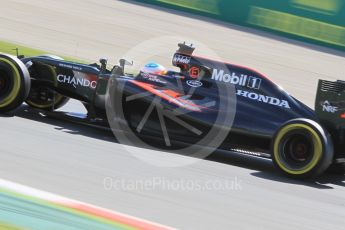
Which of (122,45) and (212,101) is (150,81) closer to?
(212,101)

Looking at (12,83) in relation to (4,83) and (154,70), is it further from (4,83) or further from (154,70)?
(154,70)

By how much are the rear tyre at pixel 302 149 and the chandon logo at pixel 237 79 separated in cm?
87

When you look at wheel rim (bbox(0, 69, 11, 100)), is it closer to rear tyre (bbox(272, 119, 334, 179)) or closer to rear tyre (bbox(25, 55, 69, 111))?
rear tyre (bbox(25, 55, 69, 111))

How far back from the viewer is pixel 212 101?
27.5ft

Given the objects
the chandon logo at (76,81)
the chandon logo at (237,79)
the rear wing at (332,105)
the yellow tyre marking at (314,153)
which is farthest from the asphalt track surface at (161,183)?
the chandon logo at (237,79)

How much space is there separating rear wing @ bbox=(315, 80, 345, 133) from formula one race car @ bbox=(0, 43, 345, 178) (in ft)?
0.04

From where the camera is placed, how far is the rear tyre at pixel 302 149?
7348 millimetres

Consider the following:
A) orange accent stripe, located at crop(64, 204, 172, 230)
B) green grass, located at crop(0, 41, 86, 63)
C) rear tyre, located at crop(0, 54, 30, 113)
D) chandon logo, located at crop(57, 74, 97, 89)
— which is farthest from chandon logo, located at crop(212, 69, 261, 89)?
green grass, located at crop(0, 41, 86, 63)

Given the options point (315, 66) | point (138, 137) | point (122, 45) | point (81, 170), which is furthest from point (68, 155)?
point (315, 66)

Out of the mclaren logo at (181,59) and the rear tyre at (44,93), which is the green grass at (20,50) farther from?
the mclaren logo at (181,59)

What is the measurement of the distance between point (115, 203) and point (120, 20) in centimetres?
1565

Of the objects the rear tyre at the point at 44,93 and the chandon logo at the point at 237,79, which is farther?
the rear tyre at the point at 44,93

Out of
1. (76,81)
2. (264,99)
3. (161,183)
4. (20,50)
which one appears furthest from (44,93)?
(20,50)

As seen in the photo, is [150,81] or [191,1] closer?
[150,81]
